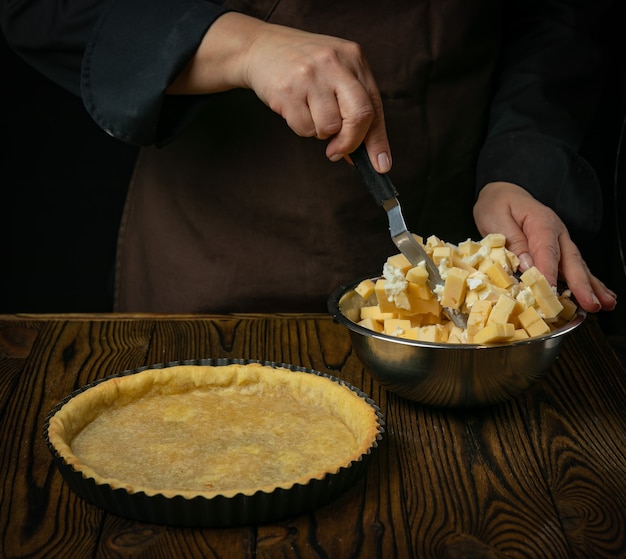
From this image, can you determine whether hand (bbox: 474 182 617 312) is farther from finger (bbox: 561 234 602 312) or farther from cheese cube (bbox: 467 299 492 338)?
cheese cube (bbox: 467 299 492 338)

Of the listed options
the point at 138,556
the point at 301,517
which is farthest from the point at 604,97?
the point at 138,556

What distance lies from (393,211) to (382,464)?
396 millimetres

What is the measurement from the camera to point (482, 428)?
1.30 meters

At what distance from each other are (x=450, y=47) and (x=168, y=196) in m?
0.68

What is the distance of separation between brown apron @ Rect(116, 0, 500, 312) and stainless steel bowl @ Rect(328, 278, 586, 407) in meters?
0.53

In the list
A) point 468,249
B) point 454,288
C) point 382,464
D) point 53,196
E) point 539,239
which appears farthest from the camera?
point 53,196

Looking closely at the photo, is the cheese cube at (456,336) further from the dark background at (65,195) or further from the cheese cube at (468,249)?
the dark background at (65,195)

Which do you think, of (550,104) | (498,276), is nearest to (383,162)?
(498,276)

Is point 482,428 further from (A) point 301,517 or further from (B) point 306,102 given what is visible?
(B) point 306,102

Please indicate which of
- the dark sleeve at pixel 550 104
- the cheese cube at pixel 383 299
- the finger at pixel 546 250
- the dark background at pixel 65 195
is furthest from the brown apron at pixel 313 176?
the dark background at pixel 65 195

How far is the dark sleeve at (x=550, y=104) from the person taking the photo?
1791mm

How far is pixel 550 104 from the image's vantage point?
188cm

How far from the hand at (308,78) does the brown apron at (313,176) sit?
11.6 inches

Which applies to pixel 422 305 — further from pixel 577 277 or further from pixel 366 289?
pixel 577 277
